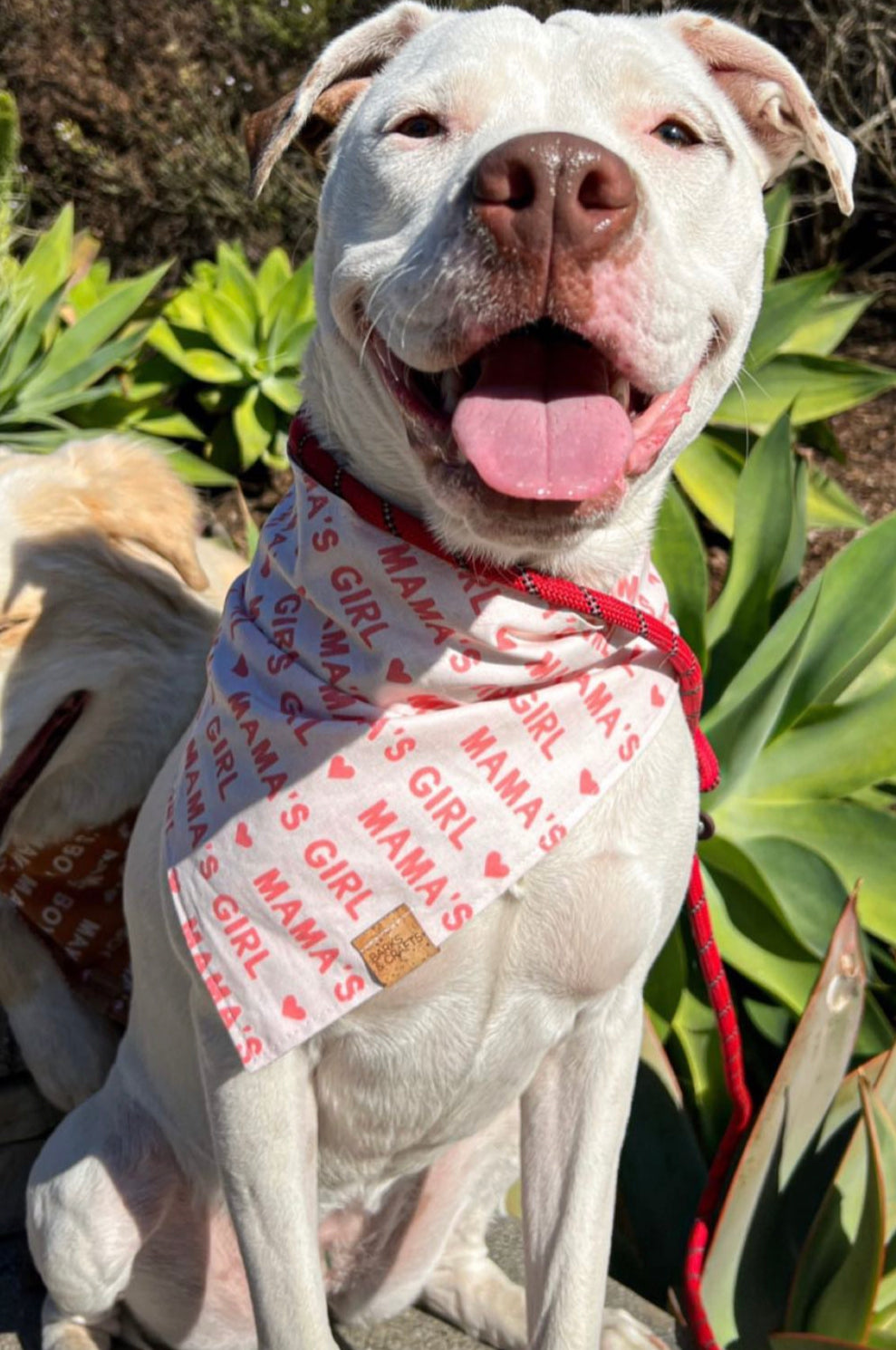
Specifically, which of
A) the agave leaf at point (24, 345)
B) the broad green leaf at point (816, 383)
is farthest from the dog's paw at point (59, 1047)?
the broad green leaf at point (816, 383)

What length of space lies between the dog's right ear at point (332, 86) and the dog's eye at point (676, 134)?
1.40 ft

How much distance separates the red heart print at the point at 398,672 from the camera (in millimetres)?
2012

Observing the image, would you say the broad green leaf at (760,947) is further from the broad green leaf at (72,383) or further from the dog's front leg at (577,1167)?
the broad green leaf at (72,383)

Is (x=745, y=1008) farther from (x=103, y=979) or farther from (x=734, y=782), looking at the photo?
(x=103, y=979)

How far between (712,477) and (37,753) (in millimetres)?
2808

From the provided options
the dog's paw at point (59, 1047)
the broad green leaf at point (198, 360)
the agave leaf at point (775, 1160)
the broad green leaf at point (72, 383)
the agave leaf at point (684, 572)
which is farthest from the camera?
the broad green leaf at point (198, 360)

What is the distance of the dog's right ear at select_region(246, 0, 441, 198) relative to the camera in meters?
2.00

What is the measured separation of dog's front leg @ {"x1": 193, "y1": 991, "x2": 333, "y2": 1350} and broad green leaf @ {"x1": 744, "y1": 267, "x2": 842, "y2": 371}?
3257 millimetres

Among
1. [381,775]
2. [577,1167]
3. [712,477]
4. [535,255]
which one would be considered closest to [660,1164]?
[577,1167]

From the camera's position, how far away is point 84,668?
267cm

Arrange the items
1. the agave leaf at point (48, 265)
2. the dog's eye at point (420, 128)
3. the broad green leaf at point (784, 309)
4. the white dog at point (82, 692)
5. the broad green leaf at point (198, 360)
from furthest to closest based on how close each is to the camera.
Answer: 1. the broad green leaf at point (198, 360)
2. the agave leaf at point (48, 265)
3. the broad green leaf at point (784, 309)
4. the white dog at point (82, 692)
5. the dog's eye at point (420, 128)

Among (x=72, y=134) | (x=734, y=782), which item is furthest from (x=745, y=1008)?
(x=72, y=134)

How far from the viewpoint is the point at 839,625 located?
349cm

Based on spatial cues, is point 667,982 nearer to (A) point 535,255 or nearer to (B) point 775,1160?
(B) point 775,1160
